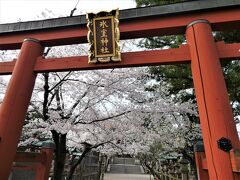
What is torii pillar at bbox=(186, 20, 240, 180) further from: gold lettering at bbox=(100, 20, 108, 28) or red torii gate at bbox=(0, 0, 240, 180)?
gold lettering at bbox=(100, 20, 108, 28)

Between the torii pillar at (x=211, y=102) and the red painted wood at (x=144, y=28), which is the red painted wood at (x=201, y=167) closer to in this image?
the torii pillar at (x=211, y=102)

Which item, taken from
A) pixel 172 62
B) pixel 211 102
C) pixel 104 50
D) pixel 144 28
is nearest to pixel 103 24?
pixel 104 50

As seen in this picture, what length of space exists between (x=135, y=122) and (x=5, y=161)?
4762 mm

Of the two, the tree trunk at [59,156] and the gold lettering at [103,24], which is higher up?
the gold lettering at [103,24]

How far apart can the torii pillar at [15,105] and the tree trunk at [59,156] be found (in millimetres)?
2848

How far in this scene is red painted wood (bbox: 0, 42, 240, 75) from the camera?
166 inches

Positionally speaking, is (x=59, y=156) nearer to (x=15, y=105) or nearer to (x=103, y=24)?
(x=15, y=105)

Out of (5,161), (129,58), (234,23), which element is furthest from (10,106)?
(234,23)

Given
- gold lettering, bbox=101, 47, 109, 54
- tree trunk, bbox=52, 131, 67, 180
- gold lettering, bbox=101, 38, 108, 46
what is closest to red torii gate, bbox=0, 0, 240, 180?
gold lettering, bbox=101, 47, 109, 54

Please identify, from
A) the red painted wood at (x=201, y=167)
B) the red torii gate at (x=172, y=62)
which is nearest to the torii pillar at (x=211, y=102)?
the red torii gate at (x=172, y=62)

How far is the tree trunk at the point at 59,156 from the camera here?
6.96m

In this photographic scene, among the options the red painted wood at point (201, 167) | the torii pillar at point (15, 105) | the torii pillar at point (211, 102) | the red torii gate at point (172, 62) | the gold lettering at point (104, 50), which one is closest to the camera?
the torii pillar at point (211, 102)

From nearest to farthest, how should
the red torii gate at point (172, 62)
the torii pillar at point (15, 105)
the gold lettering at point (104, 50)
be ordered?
the red torii gate at point (172, 62) → the torii pillar at point (15, 105) → the gold lettering at point (104, 50)

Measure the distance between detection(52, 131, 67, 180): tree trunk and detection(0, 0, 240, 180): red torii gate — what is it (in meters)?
2.90
